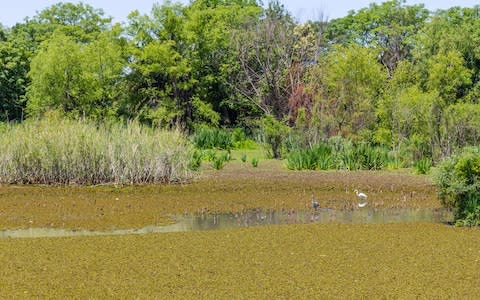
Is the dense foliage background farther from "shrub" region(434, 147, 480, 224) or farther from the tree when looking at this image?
"shrub" region(434, 147, 480, 224)

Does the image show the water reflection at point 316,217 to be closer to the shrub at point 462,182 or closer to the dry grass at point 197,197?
the dry grass at point 197,197

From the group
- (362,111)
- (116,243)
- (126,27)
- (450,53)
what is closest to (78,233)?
(116,243)

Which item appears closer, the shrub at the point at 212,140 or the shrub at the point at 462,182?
the shrub at the point at 462,182

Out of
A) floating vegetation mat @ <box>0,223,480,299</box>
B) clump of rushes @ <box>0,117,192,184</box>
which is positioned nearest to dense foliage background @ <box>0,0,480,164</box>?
clump of rushes @ <box>0,117,192,184</box>

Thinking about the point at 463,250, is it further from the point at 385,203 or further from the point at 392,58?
the point at 392,58

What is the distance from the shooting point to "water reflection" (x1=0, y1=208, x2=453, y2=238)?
11570mm

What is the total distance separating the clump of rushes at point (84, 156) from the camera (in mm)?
16969

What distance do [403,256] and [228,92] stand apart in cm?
3269

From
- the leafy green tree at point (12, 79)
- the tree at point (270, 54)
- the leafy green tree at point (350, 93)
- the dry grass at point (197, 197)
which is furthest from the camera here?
the leafy green tree at point (12, 79)

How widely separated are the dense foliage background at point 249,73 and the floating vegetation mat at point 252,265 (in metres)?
15.0

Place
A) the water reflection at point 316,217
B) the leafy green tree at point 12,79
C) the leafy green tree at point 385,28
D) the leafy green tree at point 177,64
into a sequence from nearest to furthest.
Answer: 1. the water reflection at point 316,217
2. the leafy green tree at point 177,64
3. the leafy green tree at point 12,79
4. the leafy green tree at point 385,28

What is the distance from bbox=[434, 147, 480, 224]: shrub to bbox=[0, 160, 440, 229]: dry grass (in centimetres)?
272

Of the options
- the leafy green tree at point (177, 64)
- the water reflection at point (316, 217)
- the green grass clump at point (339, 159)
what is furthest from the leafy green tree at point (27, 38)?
the water reflection at point (316, 217)

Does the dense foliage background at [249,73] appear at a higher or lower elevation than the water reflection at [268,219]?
higher
